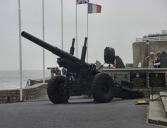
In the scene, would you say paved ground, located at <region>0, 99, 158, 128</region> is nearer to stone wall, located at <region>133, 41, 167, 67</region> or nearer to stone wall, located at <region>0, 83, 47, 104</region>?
stone wall, located at <region>0, 83, 47, 104</region>

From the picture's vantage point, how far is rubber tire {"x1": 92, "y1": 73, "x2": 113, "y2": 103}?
12.8m

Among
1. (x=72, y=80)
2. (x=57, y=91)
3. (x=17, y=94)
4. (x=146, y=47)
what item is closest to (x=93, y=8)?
(x=146, y=47)

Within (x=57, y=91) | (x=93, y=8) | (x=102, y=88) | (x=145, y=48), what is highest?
(x=93, y=8)

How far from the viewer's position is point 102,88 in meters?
13.1

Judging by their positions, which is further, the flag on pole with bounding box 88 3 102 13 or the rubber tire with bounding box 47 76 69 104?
the flag on pole with bounding box 88 3 102 13

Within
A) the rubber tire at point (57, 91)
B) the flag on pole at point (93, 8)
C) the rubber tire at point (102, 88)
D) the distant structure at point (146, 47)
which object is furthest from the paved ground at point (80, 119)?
the distant structure at point (146, 47)

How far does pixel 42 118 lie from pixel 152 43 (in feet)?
95.0

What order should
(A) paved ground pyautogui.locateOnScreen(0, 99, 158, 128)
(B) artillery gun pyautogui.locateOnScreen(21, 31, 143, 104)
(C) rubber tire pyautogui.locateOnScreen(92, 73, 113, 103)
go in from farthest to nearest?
(B) artillery gun pyautogui.locateOnScreen(21, 31, 143, 104) → (C) rubber tire pyautogui.locateOnScreen(92, 73, 113, 103) → (A) paved ground pyautogui.locateOnScreen(0, 99, 158, 128)

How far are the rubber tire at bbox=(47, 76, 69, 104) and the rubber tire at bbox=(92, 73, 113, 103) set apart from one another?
1254 mm

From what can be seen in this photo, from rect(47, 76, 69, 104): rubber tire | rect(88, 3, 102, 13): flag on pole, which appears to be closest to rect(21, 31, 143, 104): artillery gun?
rect(47, 76, 69, 104): rubber tire

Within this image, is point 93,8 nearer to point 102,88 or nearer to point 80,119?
point 102,88

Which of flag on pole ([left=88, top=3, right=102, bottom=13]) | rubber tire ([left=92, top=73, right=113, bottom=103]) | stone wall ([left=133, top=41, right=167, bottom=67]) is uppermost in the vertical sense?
flag on pole ([left=88, top=3, right=102, bottom=13])

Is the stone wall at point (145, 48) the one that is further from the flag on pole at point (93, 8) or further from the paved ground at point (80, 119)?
the paved ground at point (80, 119)

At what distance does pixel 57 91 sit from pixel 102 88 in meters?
1.66
